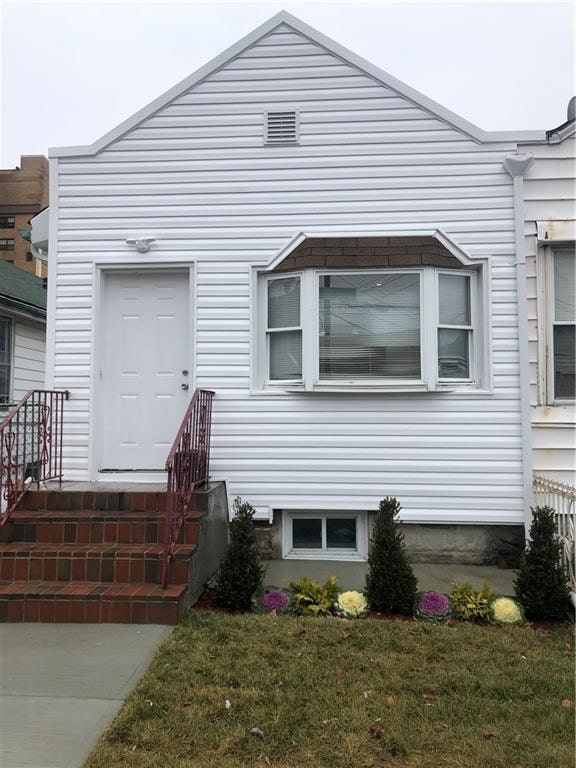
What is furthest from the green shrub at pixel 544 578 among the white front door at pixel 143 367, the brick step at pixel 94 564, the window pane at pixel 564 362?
the white front door at pixel 143 367

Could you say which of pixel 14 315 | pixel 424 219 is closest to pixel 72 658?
pixel 424 219

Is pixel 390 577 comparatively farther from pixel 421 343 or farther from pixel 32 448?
pixel 32 448

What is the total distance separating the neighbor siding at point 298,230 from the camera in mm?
5672

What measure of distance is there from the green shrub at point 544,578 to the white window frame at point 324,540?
172cm

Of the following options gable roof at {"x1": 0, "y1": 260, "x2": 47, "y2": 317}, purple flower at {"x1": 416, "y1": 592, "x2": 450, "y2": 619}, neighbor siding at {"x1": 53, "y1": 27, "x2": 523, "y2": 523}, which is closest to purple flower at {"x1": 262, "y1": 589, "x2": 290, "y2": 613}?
purple flower at {"x1": 416, "y1": 592, "x2": 450, "y2": 619}

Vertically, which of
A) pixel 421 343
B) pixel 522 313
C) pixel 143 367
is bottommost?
pixel 143 367

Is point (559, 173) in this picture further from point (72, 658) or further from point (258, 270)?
point (72, 658)

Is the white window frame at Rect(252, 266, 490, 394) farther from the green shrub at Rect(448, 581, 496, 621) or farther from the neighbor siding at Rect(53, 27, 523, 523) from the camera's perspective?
the green shrub at Rect(448, 581, 496, 621)

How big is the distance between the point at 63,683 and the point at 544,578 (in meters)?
3.48

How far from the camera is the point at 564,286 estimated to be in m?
5.94

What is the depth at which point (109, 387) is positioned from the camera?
6.08 meters

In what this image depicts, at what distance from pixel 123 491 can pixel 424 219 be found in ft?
13.6

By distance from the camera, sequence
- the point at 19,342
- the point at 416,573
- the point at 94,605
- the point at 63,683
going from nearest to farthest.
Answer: the point at 63,683 → the point at 94,605 → the point at 416,573 → the point at 19,342

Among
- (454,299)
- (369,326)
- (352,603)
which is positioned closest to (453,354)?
(454,299)
